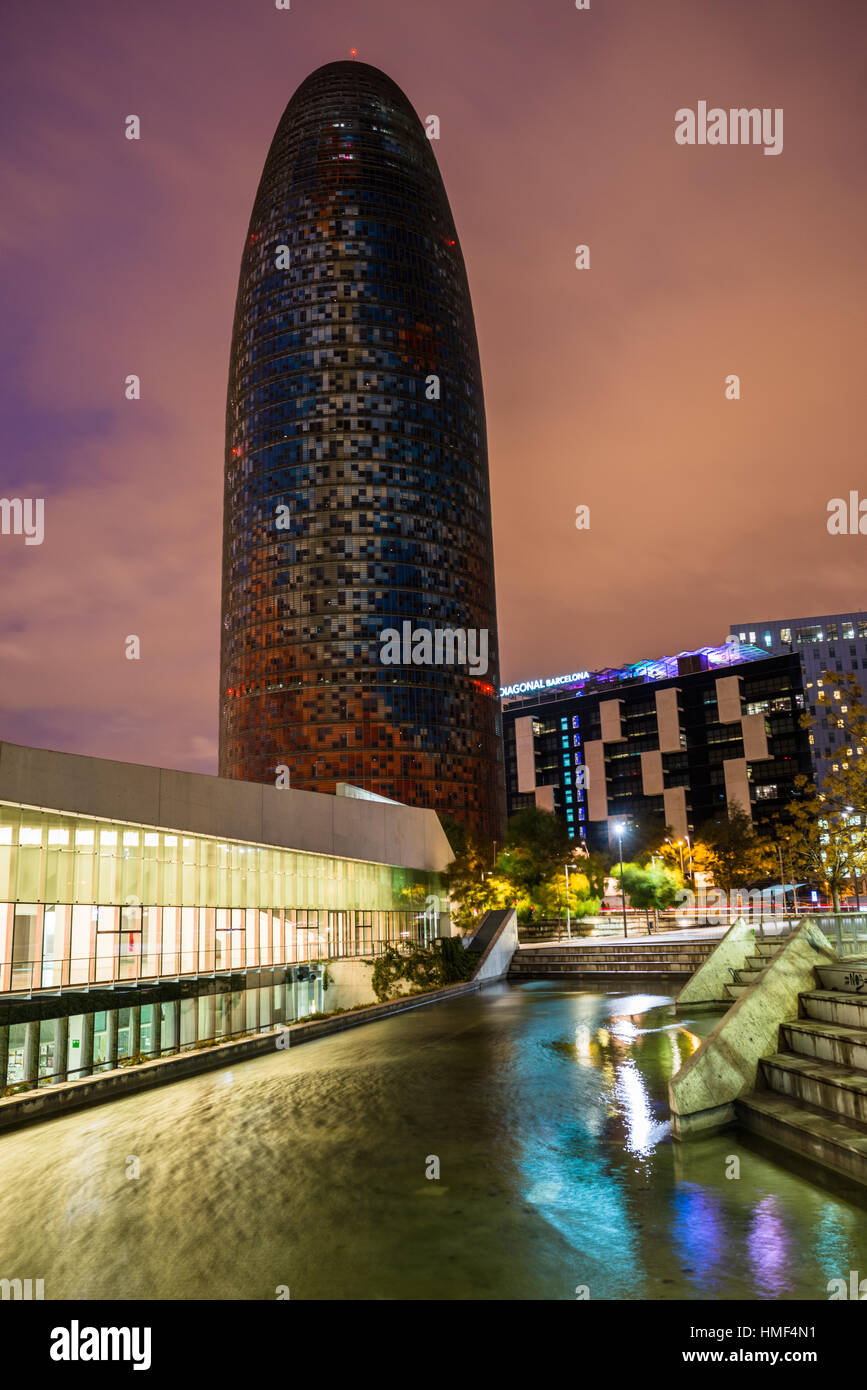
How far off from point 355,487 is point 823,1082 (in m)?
119

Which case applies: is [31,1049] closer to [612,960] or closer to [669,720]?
[612,960]

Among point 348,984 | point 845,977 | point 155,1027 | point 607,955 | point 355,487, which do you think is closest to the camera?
point 845,977

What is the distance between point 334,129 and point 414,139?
44.0ft

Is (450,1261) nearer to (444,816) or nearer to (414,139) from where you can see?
(444,816)

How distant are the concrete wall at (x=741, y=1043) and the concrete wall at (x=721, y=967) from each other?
23.3ft

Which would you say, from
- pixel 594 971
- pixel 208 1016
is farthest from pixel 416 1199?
pixel 594 971

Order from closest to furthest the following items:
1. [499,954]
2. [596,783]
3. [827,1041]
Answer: [827,1041] → [499,954] → [596,783]

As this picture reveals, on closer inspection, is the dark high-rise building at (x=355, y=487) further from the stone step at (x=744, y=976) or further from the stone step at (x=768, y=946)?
the stone step at (x=768, y=946)

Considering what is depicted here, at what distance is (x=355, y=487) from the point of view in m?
123

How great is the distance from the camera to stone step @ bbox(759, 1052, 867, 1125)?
958 centimetres

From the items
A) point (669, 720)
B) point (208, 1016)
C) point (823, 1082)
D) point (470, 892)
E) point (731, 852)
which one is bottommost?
point (208, 1016)

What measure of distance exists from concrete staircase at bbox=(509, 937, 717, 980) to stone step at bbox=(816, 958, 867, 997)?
74.5 ft

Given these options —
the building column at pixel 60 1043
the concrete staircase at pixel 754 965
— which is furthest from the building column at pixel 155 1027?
the concrete staircase at pixel 754 965

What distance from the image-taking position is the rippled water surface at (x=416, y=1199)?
6.57m
